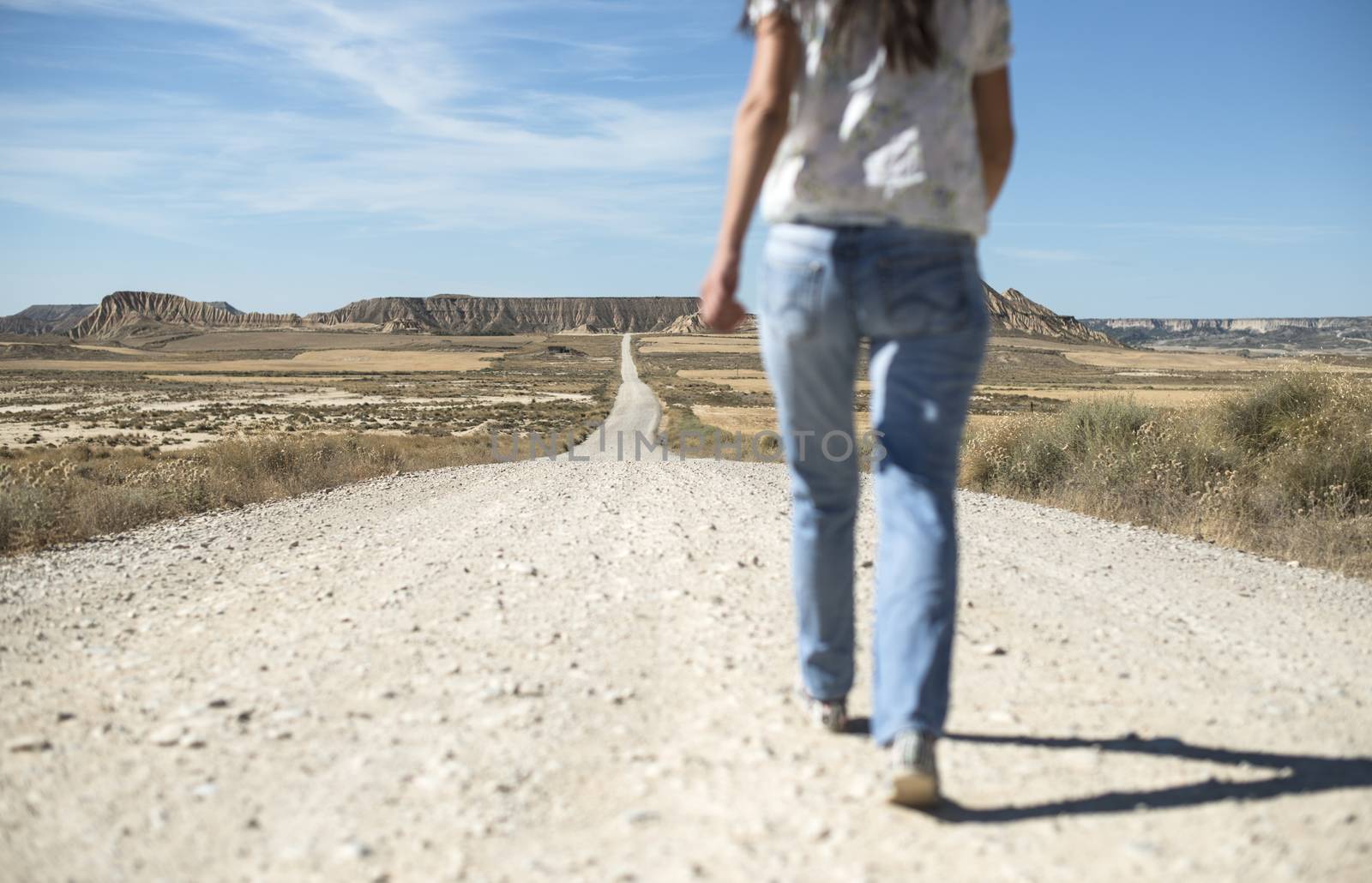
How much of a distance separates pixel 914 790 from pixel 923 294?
1.11m

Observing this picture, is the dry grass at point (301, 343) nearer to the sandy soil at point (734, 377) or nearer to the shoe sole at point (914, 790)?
the sandy soil at point (734, 377)

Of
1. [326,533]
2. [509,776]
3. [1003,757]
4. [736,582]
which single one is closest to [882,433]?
[1003,757]

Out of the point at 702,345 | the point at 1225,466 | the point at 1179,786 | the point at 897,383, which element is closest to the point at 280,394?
the point at 1225,466

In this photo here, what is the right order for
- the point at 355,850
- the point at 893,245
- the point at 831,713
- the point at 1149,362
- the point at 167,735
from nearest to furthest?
1. the point at 355,850
2. the point at 893,245
3. the point at 831,713
4. the point at 167,735
5. the point at 1149,362

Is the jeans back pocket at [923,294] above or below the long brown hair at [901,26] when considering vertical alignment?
below

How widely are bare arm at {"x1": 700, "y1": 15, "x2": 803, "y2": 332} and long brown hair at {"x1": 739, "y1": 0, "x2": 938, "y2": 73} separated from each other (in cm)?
13

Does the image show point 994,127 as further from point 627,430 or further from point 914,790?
point 627,430

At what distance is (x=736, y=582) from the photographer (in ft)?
15.0

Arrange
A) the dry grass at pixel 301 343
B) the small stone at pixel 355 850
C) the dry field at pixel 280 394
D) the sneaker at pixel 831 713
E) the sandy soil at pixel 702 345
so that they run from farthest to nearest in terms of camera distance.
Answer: the dry grass at pixel 301 343 → the sandy soil at pixel 702 345 → the dry field at pixel 280 394 → the sneaker at pixel 831 713 → the small stone at pixel 355 850

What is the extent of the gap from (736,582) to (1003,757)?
2.15 meters

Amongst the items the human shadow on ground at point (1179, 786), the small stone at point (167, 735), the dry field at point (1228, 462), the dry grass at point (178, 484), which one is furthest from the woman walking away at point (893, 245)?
the dry grass at point (178, 484)

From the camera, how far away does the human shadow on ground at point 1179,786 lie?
2.21 m

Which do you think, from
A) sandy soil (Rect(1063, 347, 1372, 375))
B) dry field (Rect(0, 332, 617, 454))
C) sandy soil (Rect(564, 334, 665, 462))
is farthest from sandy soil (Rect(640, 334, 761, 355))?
sandy soil (Rect(564, 334, 665, 462))

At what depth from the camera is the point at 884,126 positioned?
2.18 m
